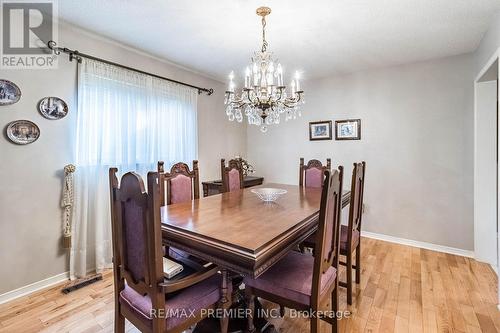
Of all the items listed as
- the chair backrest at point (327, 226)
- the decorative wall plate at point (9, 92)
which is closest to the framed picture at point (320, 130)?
the chair backrest at point (327, 226)

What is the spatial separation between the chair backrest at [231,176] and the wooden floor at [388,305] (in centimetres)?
146

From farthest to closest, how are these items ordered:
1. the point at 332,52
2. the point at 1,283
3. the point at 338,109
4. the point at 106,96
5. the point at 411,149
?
the point at 338,109, the point at 411,149, the point at 332,52, the point at 106,96, the point at 1,283

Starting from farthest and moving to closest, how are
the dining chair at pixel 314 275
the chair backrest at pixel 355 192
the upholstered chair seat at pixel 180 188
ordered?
the upholstered chair seat at pixel 180 188, the chair backrest at pixel 355 192, the dining chair at pixel 314 275

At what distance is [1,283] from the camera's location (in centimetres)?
204

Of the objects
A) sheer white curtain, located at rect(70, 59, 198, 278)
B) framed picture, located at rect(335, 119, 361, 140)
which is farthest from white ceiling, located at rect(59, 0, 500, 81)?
framed picture, located at rect(335, 119, 361, 140)

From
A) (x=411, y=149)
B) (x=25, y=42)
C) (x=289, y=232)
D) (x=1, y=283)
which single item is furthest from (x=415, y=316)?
(x=25, y=42)

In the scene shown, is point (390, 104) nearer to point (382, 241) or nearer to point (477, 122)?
point (477, 122)

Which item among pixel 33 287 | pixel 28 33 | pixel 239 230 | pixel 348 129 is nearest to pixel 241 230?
pixel 239 230

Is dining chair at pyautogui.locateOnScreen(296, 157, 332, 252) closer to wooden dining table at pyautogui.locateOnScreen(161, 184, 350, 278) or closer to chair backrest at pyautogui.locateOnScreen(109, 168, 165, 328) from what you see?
wooden dining table at pyautogui.locateOnScreen(161, 184, 350, 278)

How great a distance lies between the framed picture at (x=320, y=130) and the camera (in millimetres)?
3938

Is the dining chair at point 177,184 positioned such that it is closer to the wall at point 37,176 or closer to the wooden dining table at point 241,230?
the wooden dining table at point 241,230

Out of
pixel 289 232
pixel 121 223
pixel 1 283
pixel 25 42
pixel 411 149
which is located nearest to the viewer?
pixel 121 223

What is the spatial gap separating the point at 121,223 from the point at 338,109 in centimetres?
351

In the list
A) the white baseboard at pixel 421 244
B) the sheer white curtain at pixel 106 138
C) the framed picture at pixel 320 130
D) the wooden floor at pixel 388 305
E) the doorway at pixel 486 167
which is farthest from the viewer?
the framed picture at pixel 320 130
